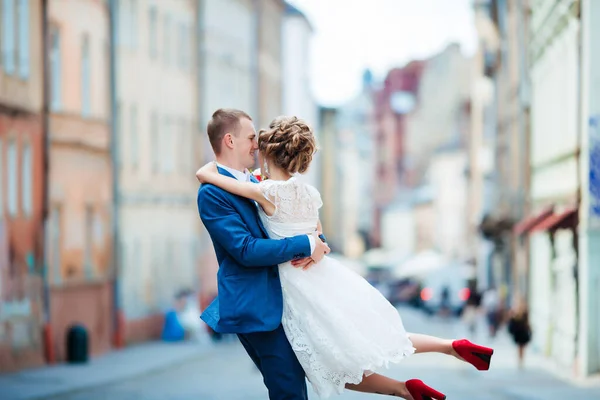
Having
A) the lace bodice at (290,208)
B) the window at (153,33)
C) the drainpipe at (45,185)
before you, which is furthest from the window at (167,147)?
the lace bodice at (290,208)

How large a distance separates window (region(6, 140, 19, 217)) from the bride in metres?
19.1

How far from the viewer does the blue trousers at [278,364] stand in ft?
18.3

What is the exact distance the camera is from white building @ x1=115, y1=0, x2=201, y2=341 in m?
33.6

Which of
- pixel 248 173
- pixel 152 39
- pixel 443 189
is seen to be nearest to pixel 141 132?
pixel 152 39

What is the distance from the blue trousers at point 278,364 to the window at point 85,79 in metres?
24.5

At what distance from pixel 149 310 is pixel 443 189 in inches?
1862

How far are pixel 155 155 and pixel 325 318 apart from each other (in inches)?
1245

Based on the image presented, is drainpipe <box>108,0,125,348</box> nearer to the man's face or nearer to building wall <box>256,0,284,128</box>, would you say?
building wall <box>256,0,284,128</box>

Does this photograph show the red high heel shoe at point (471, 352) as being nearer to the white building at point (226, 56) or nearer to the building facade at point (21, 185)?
the building facade at point (21, 185)

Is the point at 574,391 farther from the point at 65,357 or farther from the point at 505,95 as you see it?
the point at 505,95

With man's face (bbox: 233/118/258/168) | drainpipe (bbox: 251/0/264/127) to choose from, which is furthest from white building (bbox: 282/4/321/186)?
man's face (bbox: 233/118/258/168)

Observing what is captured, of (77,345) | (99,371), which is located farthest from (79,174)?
(99,371)

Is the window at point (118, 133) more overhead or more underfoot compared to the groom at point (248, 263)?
more overhead

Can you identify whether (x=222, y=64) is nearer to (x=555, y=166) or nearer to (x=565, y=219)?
(x=555, y=166)
